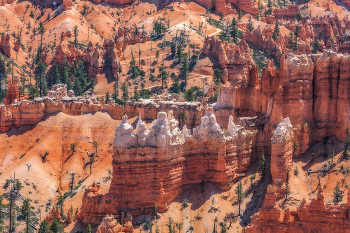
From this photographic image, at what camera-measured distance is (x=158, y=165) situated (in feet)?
314

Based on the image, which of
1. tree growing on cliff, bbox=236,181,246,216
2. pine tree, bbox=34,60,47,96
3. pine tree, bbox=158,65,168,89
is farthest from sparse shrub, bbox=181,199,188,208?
pine tree, bbox=34,60,47,96

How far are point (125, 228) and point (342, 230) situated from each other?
2640 centimetres

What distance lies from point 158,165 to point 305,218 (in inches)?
867

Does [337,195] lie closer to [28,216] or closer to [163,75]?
[28,216]

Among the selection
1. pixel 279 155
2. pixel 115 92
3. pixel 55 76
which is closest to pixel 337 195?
pixel 279 155

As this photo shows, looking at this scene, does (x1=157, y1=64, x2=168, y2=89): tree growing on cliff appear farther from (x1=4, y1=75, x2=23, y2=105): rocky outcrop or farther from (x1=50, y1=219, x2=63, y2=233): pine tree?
(x1=50, y1=219, x2=63, y2=233): pine tree

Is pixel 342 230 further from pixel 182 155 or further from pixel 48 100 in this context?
pixel 48 100

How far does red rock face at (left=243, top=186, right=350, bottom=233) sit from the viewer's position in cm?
7888

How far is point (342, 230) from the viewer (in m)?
78.6

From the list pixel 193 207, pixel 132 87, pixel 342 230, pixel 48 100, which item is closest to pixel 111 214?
pixel 193 207

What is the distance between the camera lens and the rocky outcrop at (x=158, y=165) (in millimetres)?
95500

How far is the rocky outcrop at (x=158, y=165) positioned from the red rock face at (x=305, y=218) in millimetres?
16511

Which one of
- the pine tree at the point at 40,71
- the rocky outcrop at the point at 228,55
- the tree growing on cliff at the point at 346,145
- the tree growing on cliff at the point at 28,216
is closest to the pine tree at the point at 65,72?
the pine tree at the point at 40,71

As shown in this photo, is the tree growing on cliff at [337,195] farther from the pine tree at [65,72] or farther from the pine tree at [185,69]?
the pine tree at [65,72]
